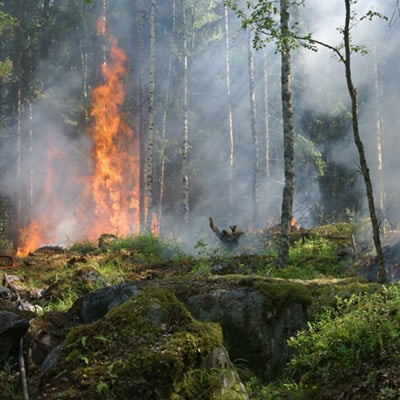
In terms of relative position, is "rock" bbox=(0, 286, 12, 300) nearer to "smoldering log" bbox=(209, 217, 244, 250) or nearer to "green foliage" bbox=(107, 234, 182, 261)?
"green foliage" bbox=(107, 234, 182, 261)

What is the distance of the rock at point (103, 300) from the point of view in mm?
5793

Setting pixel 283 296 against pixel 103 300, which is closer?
pixel 283 296

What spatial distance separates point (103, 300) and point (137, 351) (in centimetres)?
263

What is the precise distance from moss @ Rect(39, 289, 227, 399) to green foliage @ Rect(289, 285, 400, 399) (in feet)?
3.19

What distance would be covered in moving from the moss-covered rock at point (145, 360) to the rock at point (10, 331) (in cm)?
171

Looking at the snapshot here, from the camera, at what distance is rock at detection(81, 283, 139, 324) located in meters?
5.79

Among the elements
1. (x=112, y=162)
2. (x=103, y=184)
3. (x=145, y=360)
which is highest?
(x=112, y=162)

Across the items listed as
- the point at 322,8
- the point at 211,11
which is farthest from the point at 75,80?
the point at 322,8

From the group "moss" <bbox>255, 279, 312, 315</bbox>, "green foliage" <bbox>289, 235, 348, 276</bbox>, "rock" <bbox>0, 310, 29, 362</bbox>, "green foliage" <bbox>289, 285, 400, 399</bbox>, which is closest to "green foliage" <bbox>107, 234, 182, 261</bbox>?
"green foliage" <bbox>289, 235, 348, 276</bbox>

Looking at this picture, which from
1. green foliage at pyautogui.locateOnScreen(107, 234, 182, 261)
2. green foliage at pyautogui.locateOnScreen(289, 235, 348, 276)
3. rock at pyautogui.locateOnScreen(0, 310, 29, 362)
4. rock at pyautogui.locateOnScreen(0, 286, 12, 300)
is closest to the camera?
rock at pyautogui.locateOnScreen(0, 310, 29, 362)

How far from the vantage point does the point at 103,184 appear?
25.4m

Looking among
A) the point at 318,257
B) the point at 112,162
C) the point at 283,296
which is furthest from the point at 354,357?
the point at 112,162

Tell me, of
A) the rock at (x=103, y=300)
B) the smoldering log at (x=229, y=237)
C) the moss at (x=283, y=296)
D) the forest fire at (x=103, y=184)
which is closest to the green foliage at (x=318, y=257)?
the smoldering log at (x=229, y=237)

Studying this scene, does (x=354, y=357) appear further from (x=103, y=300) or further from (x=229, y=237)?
(x=229, y=237)
